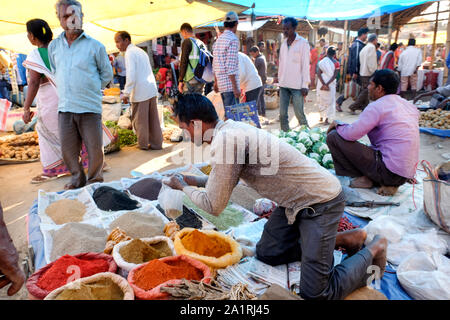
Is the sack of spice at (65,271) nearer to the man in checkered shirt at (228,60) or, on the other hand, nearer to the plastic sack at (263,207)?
the plastic sack at (263,207)

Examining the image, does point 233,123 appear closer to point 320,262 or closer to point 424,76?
point 320,262

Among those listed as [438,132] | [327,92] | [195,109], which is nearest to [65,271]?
[195,109]

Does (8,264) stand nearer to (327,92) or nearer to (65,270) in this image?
(65,270)

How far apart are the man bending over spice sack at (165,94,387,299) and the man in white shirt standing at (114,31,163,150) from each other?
3.12m

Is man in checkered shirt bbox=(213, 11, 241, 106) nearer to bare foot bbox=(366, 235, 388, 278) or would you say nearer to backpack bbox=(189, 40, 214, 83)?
backpack bbox=(189, 40, 214, 83)

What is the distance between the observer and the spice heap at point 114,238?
196cm

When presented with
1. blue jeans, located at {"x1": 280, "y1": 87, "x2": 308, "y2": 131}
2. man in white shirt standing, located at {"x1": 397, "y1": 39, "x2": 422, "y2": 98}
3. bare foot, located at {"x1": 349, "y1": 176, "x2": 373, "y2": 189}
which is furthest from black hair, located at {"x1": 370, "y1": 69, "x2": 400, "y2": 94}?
man in white shirt standing, located at {"x1": 397, "y1": 39, "x2": 422, "y2": 98}

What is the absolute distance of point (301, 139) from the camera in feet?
11.8

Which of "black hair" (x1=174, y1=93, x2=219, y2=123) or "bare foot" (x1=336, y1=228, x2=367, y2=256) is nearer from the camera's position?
"black hair" (x1=174, y1=93, x2=219, y2=123)

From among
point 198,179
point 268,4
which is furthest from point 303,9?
point 198,179

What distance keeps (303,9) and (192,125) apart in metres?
9.04

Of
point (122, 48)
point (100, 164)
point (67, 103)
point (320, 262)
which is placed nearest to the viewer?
point (320, 262)

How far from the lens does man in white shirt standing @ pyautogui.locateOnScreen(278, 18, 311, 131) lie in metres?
4.80

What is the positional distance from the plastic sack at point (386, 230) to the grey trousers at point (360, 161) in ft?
2.27
